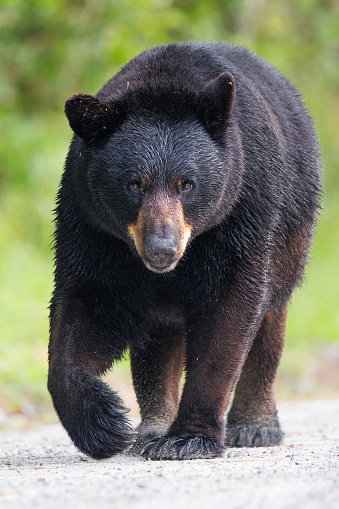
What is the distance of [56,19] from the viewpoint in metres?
14.1

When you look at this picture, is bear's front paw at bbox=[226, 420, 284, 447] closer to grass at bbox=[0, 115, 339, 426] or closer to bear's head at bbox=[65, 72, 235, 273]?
bear's head at bbox=[65, 72, 235, 273]

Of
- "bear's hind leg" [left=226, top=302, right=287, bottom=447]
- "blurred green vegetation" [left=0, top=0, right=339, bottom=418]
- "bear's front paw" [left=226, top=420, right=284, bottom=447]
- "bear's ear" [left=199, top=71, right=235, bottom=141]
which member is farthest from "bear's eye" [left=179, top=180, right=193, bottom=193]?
"blurred green vegetation" [left=0, top=0, right=339, bottom=418]

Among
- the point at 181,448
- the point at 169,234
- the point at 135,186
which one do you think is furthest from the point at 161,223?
the point at 181,448

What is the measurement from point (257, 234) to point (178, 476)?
1.72 meters

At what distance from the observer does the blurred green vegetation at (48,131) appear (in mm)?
9891

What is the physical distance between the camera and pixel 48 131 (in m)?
13.5

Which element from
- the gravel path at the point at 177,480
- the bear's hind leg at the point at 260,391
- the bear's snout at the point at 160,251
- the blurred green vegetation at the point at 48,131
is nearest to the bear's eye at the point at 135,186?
the bear's snout at the point at 160,251

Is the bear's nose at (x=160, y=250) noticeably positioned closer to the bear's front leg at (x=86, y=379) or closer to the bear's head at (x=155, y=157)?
the bear's head at (x=155, y=157)

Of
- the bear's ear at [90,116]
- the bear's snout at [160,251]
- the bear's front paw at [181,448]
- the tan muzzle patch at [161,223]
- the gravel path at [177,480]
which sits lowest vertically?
the gravel path at [177,480]

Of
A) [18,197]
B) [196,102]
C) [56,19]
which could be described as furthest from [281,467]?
[56,19]

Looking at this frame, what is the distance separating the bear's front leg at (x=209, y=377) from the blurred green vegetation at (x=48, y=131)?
11.4 feet

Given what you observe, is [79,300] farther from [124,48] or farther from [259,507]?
[124,48]

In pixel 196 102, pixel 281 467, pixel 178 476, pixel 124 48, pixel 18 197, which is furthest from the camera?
pixel 124 48

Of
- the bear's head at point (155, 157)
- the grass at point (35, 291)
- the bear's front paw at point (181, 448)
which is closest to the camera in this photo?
the bear's head at point (155, 157)
